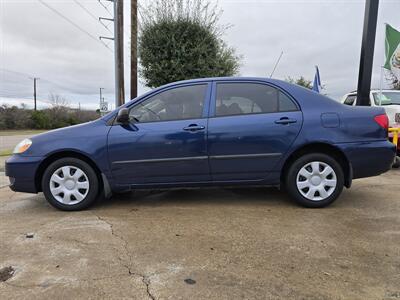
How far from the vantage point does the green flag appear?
7.88 m

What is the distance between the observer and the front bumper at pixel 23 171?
12.7 ft

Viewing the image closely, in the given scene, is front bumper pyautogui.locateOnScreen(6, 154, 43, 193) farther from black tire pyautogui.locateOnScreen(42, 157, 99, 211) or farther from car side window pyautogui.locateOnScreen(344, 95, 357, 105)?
car side window pyautogui.locateOnScreen(344, 95, 357, 105)

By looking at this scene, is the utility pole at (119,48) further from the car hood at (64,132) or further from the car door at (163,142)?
the car door at (163,142)

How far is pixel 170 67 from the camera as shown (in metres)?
9.08

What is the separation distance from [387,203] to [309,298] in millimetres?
2686

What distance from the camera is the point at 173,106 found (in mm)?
3930

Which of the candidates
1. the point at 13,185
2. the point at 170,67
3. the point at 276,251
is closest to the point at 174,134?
the point at 276,251

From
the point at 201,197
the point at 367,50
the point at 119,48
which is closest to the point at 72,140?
the point at 201,197

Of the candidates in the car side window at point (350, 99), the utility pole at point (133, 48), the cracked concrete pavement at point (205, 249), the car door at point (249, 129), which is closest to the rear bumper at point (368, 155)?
the cracked concrete pavement at point (205, 249)

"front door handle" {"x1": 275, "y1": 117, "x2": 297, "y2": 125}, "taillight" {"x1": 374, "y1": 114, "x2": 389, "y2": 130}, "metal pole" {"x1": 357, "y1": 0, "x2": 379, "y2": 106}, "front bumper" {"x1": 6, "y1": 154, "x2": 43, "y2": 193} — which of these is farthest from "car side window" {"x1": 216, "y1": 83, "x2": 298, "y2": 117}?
"metal pole" {"x1": 357, "y1": 0, "x2": 379, "y2": 106}

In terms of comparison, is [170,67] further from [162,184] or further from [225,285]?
[225,285]

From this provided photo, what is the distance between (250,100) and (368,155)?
156 centimetres

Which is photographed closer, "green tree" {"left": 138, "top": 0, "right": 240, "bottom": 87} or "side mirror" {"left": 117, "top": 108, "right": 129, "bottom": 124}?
"side mirror" {"left": 117, "top": 108, "right": 129, "bottom": 124}

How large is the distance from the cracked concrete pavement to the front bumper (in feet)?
1.17
